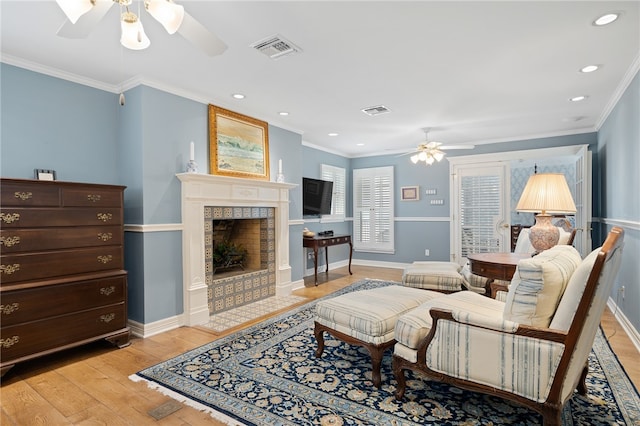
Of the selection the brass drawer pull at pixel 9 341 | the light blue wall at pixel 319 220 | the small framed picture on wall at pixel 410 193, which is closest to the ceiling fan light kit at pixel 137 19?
the brass drawer pull at pixel 9 341

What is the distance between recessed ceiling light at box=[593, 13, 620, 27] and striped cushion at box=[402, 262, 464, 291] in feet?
8.54

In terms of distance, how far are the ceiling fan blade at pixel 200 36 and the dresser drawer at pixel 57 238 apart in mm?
1998

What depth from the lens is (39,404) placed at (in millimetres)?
2146

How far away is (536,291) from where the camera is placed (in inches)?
67.1

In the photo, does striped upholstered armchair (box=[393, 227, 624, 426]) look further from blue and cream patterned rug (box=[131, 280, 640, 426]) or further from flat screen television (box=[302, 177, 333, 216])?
flat screen television (box=[302, 177, 333, 216])

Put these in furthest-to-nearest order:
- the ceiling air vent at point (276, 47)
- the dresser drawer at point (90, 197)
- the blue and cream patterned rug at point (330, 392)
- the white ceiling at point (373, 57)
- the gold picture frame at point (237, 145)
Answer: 1. the gold picture frame at point (237, 145)
2. the dresser drawer at point (90, 197)
3. the ceiling air vent at point (276, 47)
4. the white ceiling at point (373, 57)
5. the blue and cream patterned rug at point (330, 392)

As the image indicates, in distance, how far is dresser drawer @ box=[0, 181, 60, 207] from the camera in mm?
2447

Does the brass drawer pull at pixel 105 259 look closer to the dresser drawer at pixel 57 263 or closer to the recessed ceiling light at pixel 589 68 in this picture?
the dresser drawer at pixel 57 263

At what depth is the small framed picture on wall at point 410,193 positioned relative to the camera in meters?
6.93

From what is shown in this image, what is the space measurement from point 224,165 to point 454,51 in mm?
2722

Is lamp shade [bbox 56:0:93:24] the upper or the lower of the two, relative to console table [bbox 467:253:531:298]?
upper

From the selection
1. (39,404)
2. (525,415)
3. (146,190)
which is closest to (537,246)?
(525,415)

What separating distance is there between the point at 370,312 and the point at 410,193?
4933 millimetres

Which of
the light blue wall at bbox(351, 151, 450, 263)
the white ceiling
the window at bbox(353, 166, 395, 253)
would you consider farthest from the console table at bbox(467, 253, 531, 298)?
the window at bbox(353, 166, 395, 253)
